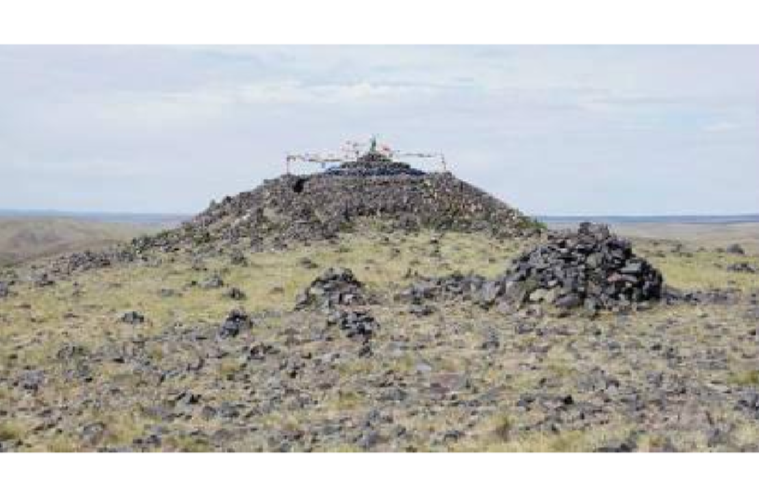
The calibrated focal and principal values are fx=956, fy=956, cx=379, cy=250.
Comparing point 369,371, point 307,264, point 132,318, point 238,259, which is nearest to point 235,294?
point 132,318

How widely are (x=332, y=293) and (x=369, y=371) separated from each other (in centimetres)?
1196

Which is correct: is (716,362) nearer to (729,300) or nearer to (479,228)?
(729,300)

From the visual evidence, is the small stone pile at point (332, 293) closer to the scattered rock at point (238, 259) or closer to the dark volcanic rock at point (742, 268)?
the scattered rock at point (238, 259)

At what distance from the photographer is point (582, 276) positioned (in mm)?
35125

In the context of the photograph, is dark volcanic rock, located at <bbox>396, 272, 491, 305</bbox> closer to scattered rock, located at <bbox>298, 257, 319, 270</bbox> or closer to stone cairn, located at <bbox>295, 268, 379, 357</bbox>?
stone cairn, located at <bbox>295, 268, 379, 357</bbox>

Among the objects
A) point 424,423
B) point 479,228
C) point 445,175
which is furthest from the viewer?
point 445,175

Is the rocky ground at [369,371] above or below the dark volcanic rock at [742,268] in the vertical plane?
below

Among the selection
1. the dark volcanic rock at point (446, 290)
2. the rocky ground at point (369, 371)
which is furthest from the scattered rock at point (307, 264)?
the dark volcanic rock at point (446, 290)

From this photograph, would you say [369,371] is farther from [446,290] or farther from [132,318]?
[132,318]

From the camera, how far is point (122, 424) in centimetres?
2189

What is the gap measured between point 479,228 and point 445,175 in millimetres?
9053

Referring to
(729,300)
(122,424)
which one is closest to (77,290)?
(122,424)

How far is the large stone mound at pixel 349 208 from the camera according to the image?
6450 centimetres

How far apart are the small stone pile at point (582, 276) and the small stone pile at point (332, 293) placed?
19.9 feet
